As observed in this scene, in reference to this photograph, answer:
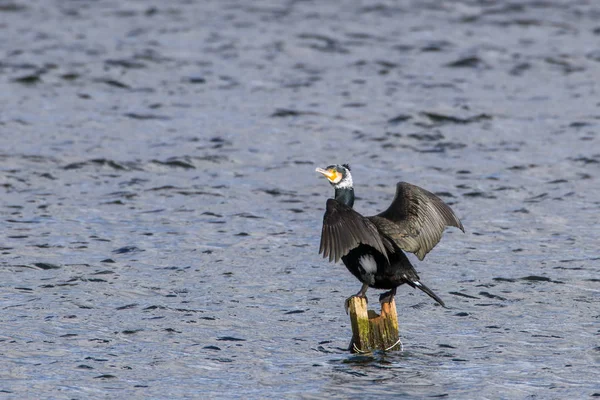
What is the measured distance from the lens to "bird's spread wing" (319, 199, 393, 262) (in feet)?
30.1

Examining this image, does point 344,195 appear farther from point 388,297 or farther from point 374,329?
point 374,329

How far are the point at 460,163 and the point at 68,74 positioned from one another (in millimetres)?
8503

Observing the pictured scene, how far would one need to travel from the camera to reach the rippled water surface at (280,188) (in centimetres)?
987

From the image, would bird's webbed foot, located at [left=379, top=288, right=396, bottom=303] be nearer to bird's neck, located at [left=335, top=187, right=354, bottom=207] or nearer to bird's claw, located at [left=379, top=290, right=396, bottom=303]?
bird's claw, located at [left=379, top=290, right=396, bottom=303]

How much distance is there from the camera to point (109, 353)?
995cm

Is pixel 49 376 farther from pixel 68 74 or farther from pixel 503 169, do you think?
pixel 68 74

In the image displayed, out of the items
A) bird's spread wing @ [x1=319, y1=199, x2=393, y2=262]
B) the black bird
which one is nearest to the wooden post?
the black bird

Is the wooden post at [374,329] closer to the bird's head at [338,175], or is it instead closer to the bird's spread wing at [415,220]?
the bird's spread wing at [415,220]

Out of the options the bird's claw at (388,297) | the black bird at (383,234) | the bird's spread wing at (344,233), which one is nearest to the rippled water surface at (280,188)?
the bird's claw at (388,297)

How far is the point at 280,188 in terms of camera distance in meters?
15.9

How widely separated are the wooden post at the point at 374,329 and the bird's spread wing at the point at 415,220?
0.56 metres

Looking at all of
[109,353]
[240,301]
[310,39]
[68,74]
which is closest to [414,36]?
[310,39]

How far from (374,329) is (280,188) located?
6309mm

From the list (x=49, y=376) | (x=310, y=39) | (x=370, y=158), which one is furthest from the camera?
(x=310, y=39)
